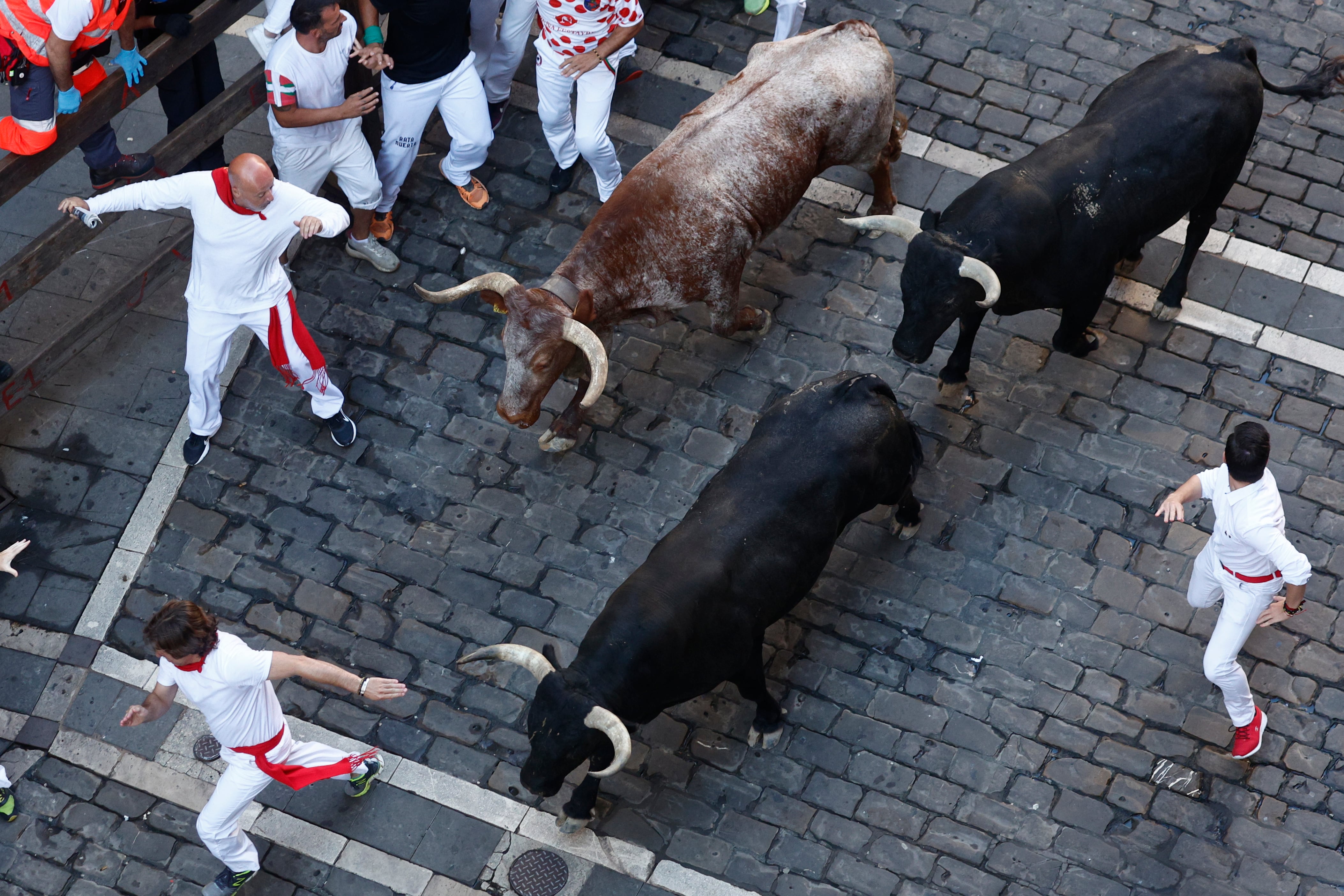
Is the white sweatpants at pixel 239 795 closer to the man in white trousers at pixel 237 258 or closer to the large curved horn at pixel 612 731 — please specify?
the large curved horn at pixel 612 731

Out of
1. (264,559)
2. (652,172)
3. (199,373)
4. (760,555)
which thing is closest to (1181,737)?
(760,555)

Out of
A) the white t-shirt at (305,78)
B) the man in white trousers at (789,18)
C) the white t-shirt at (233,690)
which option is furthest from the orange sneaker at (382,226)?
the white t-shirt at (233,690)

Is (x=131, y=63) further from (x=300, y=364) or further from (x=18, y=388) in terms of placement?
(x=18, y=388)

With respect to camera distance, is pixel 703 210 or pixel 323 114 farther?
pixel 323 114

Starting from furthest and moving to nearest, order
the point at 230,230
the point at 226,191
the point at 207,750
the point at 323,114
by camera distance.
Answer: the point at 323,114, the point at 207,750, the point at 230,230, the point at 226,191

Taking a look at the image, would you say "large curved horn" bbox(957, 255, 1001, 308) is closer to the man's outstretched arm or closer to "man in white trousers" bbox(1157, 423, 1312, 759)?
"man in white trousers" bbox(1157, 423, 1312, 759)

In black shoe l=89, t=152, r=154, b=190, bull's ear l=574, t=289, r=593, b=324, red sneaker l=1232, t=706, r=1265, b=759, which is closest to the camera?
red sneaker l=1232, t=706, r=1265, b=759

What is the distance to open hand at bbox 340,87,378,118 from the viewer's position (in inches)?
370

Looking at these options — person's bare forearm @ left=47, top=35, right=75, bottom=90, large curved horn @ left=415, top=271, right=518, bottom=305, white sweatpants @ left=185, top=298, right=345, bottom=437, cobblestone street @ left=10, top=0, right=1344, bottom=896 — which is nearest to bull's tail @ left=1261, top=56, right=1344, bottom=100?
cobblestone street @ left=10, top=0, right=1344, bottom=896

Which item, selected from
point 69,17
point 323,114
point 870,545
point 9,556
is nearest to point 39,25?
point 69,17

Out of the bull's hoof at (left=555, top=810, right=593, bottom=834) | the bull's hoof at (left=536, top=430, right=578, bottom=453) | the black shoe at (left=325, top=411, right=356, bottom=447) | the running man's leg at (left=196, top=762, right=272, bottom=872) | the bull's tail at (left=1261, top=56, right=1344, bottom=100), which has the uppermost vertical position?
the bull's tail at (left=1261, top=56, right=1344, bottom=100)

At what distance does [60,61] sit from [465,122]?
2.94 meters

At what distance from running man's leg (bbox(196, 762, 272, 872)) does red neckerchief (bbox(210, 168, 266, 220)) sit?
3399mm

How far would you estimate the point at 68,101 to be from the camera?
8664 mm
